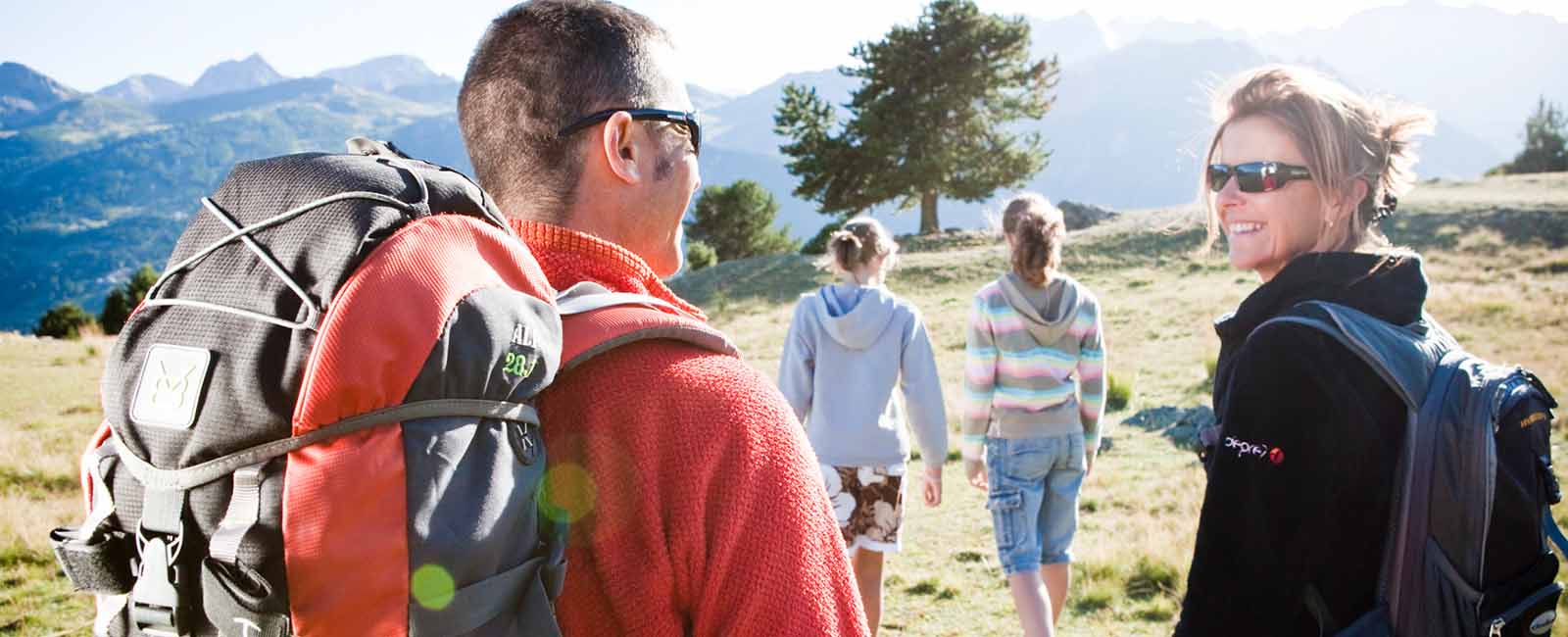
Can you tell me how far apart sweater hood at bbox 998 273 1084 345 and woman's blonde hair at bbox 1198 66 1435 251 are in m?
2.30

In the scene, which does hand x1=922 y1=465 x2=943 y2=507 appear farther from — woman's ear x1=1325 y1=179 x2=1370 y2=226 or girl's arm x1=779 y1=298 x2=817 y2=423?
woman's ear x1=1325 y1=179 x2=1370 y2=226

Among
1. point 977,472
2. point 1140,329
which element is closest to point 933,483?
point 977,472

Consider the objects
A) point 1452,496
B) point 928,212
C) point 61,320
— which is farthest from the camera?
point 928,212

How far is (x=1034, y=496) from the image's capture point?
15.8 ft

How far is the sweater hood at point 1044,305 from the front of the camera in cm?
487

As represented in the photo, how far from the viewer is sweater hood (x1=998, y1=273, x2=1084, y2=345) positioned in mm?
4871

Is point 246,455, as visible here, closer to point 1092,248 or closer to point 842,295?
point 842,295

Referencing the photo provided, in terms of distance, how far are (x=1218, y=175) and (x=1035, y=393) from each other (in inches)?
88.3

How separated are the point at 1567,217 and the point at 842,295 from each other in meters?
31.0

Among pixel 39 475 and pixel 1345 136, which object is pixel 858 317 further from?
pixel 39 475

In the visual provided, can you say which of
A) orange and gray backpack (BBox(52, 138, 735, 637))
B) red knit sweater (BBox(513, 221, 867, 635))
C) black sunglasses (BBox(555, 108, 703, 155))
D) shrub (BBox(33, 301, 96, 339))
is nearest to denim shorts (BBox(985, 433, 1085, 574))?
black sunglasses (BBox(555, 108, 703, 155))

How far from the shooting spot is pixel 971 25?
118 feet

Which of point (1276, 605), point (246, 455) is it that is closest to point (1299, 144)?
point (1276, 605)

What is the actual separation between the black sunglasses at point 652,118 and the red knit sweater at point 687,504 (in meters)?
0.44
